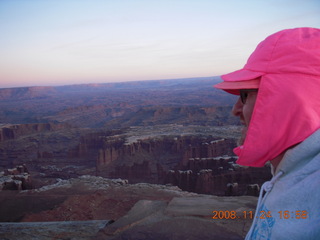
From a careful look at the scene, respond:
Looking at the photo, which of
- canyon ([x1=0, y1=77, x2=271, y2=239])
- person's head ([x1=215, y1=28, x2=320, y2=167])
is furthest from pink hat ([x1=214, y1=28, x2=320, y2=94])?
canyon ([x1=0, y1=77, x2=271, y2=239])

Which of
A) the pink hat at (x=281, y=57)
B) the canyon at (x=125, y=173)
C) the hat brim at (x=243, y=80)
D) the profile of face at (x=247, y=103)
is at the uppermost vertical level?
the pink hat at (x=281, y=57)

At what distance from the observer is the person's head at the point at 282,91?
4.40ft

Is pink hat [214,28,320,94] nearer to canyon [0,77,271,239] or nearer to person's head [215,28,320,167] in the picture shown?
person's head [215,28,320,167]

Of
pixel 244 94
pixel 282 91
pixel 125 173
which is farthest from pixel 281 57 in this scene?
pixel 125 173

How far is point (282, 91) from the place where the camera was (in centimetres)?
138

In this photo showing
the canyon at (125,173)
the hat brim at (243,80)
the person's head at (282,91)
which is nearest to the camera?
the person's head at (282,91)

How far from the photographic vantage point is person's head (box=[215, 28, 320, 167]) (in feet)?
4.40

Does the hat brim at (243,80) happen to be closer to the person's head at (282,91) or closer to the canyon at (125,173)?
the person's head at (282,91)

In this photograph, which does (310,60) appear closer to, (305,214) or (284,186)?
(284,186)

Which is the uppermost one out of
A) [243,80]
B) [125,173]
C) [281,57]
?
[281,57]

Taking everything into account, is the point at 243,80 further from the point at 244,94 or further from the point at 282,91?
the point at 282,91

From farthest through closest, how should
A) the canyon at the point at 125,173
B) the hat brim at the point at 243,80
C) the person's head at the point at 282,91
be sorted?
the canyon at the point at 125,173
the hat brim at the point at 243,80
the person's head at the point at 282,91

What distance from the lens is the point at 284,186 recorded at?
1.34 m

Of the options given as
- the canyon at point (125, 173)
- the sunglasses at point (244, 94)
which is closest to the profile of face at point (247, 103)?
the sunglasses at point (244, 94)
